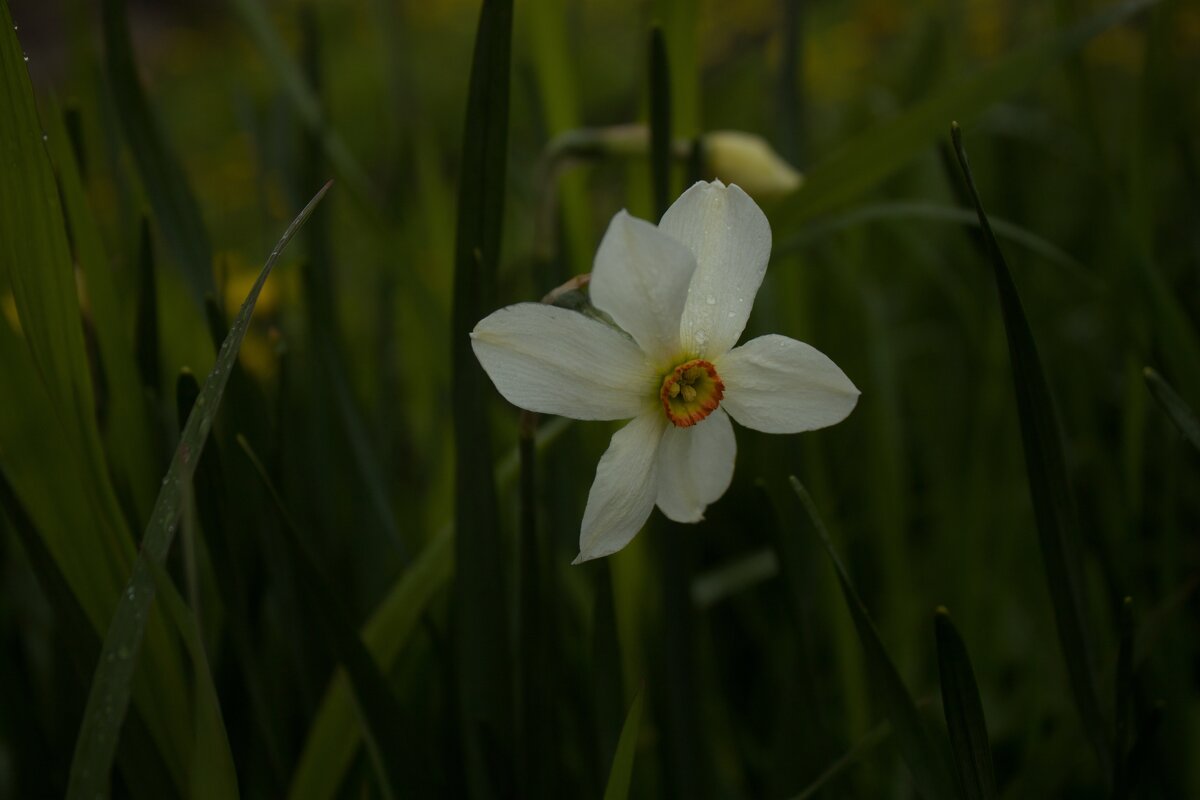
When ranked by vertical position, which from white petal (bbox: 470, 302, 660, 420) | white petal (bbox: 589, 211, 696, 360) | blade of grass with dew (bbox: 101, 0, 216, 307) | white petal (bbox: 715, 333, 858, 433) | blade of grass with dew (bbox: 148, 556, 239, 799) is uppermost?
blade of grass with dew (bbox: 101, 0, 216, 307)

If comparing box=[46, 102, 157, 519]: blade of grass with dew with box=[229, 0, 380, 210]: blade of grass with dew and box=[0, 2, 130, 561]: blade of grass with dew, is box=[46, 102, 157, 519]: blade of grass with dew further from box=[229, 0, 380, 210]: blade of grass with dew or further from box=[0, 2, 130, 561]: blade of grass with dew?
box=[229, 0, 380, 210]: blade of grass with dew

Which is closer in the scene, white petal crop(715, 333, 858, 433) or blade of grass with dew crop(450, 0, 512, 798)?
white petal crop(715, 333, 858, 433)

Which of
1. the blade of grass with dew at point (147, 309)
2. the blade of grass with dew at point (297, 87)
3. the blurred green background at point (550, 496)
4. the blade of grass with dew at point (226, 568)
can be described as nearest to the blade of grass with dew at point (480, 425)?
the blurred green background at point (550, 496)

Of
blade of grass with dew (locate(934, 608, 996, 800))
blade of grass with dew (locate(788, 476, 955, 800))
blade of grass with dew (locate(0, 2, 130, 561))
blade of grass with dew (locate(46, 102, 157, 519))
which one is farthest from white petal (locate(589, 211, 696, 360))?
Result: blade of grass with dew (locate(46, 102, 157, 519))

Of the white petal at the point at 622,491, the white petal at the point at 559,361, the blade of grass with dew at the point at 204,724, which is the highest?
the white petal at the point at 559,361

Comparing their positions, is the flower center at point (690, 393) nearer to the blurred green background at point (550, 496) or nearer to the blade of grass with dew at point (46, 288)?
the blurred green background at point (550, 496)

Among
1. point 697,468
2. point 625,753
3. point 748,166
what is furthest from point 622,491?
point 748,166
